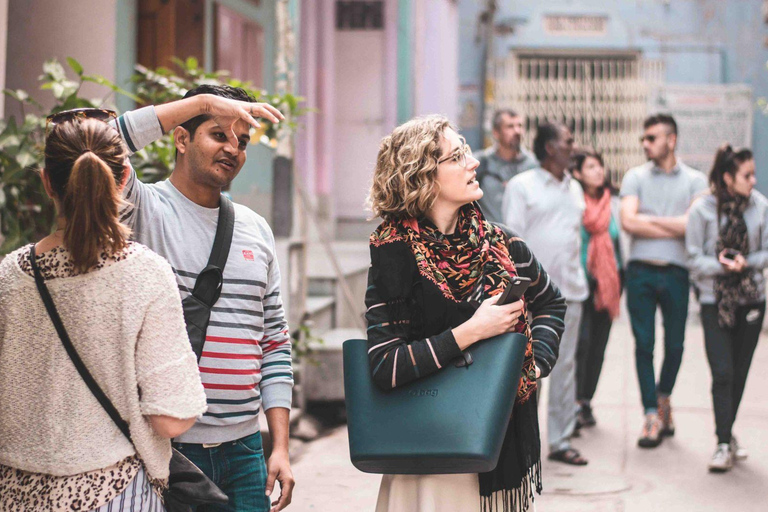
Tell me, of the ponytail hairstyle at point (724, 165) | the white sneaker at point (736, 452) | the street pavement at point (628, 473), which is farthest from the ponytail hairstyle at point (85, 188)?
the white sneaker at point (736, 452)

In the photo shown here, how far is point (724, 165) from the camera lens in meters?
5.54

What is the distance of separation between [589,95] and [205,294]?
1447cm

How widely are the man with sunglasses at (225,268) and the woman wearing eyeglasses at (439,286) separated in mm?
316

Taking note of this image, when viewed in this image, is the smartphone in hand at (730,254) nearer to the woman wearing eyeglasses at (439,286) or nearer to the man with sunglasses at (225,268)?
the woman wearing eyeglasses at (439,286)

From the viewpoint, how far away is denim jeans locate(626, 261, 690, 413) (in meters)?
6.08

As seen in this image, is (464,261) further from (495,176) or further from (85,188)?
(495,176)

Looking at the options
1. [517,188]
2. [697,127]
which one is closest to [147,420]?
[517,188]

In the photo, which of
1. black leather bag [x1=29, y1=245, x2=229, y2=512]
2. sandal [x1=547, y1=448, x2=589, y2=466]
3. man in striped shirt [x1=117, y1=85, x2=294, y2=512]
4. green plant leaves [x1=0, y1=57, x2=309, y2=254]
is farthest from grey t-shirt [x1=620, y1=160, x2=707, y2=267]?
black leather bag [x1=29, y1=245, x2=229, y2=512]

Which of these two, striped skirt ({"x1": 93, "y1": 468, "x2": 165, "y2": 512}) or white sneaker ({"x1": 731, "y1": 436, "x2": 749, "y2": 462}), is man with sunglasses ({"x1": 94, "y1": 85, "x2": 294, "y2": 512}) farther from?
white sneaker ({"x1": 731, "y1": 436, "x2": 749, "y2": 462})

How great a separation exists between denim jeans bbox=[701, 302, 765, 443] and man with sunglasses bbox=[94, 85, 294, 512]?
12.0 feet

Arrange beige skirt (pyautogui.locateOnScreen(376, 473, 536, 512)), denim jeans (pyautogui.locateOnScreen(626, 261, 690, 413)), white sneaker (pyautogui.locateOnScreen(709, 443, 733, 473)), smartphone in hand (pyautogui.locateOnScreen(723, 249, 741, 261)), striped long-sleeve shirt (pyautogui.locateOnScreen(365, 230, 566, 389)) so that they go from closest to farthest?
1. striped long-sleeve shirt (pyautogui.locateOnScreen(365, 230, 566, 389))
2. beige skirt (pyautogui.locateOnScreen(376, 473, 536, 512))
3. white sneaker (pyautogui.locateOnScreen(709, 443, 733, 473))
4. smartphone in hand (pyautogui.locateOnScreen(723, 249, 741, 261))
5. denim jeans (pyautogui.locateOnScreen(626, 261, 690, 413))

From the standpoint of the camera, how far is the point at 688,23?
52.1ft

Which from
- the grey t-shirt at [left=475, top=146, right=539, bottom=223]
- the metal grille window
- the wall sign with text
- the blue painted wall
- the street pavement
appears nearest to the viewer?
the street pavement

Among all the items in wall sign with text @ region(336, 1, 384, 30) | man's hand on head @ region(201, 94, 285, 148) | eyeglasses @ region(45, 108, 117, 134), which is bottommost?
eyeglasses @ region(45, 108, 117, 134)
